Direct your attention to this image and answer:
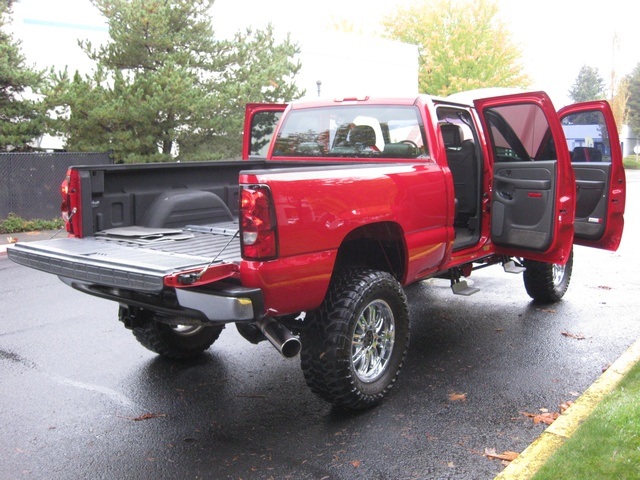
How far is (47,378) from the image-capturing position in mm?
5074

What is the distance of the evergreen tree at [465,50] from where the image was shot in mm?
41094

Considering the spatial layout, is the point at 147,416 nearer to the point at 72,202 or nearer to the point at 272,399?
the point at 272,399

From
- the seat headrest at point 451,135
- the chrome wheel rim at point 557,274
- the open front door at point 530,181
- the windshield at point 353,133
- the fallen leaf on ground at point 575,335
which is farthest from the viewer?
the chrome wheel rim at point 557,274

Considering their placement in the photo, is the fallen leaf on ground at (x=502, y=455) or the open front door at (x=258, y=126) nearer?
the fallen leaf on ground at (x=502, y=455)

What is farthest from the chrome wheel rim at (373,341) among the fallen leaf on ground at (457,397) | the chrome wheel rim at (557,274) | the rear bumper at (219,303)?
the chrome wheel rim at (557,274)

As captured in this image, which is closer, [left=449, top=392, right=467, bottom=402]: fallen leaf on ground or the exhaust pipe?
the exhaust pipe

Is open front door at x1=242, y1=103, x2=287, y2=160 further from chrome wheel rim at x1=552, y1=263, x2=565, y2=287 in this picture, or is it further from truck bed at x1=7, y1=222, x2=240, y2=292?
chrome wheel rim at x1=552, y1=263, x2=565, y2=287

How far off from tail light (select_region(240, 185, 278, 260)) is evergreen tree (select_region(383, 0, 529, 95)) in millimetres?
38140

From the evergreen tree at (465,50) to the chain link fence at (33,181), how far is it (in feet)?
97.6

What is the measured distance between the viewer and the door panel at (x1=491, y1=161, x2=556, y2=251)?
5.62 meters

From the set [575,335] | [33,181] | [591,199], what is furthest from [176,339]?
[33,181]

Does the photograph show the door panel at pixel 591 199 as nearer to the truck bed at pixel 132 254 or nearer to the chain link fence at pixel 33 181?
the truck bed at pixel 132 254

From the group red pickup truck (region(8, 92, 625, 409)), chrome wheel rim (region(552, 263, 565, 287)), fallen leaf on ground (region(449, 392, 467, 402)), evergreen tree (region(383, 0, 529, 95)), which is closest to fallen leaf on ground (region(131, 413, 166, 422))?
red pickup truck (region(8, 92, 625, 409))

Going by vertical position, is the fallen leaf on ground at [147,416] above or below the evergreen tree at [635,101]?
below
